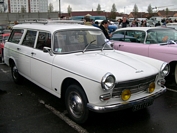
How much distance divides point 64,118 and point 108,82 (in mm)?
1282

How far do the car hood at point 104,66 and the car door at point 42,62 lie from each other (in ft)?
1.57

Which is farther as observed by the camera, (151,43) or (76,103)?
(151,43)

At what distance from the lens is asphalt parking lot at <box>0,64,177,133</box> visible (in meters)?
3.70

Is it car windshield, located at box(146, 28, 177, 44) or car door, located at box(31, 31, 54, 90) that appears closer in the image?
car door, located at box(31, 31, 54, 90)

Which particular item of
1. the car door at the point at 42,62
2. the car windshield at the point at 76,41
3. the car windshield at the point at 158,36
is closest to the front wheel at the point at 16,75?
the car door at the point at 42,62

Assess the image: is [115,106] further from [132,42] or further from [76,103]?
[132,42]

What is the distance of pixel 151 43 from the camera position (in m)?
6.57

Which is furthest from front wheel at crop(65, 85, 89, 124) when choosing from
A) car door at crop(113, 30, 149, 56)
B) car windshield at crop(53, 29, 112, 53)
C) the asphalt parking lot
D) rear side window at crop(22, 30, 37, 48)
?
car door at crop(113, 30, 149, 56)

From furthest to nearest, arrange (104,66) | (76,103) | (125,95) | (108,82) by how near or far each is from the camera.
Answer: (76,103), (104,66), (125,95), (108,82)

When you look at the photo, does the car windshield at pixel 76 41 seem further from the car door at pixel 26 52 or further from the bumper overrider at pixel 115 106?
the bumper overrider at pixel 115 106

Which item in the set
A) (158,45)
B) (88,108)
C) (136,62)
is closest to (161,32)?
(158,45)

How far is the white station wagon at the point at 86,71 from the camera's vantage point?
11.2ft

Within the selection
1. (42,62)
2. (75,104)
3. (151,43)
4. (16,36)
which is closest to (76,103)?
(75,104)

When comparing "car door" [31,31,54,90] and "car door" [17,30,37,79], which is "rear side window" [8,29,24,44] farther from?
"car door" [31,31,54,90]
